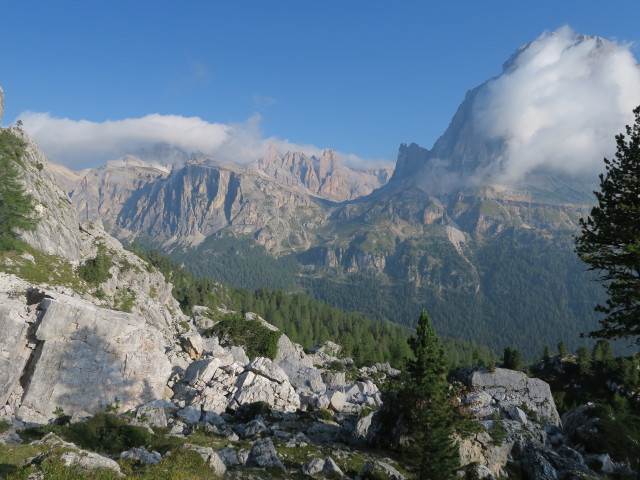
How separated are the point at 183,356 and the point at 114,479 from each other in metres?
44.0

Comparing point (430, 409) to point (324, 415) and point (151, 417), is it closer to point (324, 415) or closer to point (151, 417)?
point (324, 415)

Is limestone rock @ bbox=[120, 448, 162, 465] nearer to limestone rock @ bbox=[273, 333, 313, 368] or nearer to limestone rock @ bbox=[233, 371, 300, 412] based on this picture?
limestone rock @ bbox=[233, 371, 300, 412]

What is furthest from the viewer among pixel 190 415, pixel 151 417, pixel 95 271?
pixel 95 271

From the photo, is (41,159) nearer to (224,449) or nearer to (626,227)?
(224,449)

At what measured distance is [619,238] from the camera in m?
20.4

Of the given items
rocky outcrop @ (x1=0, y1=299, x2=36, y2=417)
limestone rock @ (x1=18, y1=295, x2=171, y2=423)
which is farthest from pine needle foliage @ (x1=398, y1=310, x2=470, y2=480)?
rocky outcrop @ (x1=0, y1=299, x2=36, y2=417)

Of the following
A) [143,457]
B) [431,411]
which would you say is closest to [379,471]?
[431,411]

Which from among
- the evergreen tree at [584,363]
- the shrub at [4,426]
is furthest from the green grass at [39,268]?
the evergreen tree at [584,363]

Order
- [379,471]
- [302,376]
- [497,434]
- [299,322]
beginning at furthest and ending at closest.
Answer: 1. [299,322]
2. [302,376]
3. [497,434]
4. [379,471]

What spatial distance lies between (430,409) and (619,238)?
17.4m

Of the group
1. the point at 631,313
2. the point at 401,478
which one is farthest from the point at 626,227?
the point at 401,478

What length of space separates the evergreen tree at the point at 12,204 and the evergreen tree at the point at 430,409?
70287 millimetres

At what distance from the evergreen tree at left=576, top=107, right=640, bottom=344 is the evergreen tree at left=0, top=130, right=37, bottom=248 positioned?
81145mm

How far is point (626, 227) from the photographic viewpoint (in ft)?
66.6
